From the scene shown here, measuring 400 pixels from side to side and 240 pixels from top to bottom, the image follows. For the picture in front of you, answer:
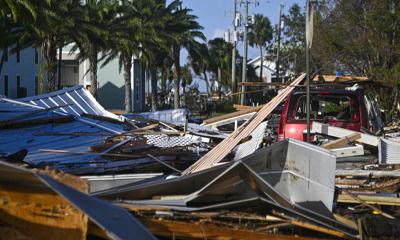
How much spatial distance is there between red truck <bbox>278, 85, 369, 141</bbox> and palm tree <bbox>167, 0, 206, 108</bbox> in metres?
34.4

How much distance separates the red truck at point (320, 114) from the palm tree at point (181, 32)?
1353 inches

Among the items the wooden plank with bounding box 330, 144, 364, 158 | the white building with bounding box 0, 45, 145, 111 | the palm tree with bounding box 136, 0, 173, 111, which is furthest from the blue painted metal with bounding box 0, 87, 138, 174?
the white building with bounding box 0, 45, 145, 111

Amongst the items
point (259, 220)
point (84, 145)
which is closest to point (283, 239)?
point (259, 220)

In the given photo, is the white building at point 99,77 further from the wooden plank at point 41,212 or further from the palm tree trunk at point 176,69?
the wooden plank at point 41,212

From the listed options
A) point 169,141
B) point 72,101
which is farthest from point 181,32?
point 169,141

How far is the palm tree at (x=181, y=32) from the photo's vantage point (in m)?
45.9

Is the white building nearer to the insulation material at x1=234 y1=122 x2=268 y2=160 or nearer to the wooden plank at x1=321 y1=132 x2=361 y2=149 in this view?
the insulation material at x1=234 y1=122 x2=268 y2=160

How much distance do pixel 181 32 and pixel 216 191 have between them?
41140mm

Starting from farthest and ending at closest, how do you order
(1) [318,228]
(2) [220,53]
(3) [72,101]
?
(2) [220,53], (3) [72,101], (1) [318,228]

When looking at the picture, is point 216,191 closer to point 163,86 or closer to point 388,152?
point 388,152

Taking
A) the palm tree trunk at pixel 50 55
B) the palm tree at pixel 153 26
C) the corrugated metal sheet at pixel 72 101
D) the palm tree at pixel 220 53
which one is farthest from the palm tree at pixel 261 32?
the corrugated metal sheet at pixel 72 101

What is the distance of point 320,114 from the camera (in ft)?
37.2

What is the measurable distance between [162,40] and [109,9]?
6.03m

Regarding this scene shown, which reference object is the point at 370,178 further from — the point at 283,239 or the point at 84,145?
the point at 84,145
